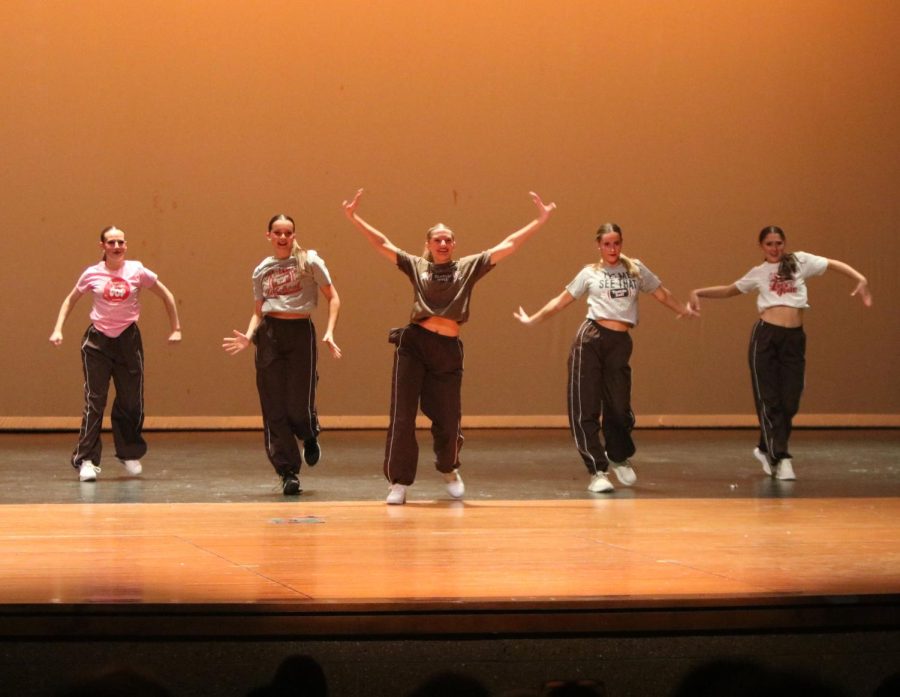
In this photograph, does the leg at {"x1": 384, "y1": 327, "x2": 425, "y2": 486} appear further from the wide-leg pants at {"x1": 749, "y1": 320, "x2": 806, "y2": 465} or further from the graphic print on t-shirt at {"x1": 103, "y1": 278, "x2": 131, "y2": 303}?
the wide-leg pants at {"x1": 749, "y1": 320, "x2": 806, "y2": 465}

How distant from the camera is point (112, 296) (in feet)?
22.6

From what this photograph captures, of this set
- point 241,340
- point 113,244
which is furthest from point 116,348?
point 241,340

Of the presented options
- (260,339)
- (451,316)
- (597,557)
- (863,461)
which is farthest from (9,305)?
(597,557)

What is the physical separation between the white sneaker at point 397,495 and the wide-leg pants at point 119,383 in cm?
185

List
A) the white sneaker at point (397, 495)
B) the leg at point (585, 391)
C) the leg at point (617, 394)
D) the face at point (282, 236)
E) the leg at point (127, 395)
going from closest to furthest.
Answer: the white sneaker at point (397, 495) → the face at point (282, 236) → the leg at point (585, 391) → the leg at point (617, 394) → the leg at point (127, 395)

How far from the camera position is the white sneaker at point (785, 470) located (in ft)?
22.4

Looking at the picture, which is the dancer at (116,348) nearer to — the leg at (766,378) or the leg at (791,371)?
the leg at (766,378)

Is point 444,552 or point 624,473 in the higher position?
point 444,552

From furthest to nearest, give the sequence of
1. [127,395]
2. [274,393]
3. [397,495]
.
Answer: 1. [127,395]
2. [274,393]
3. [397,495]

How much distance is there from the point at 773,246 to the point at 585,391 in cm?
141

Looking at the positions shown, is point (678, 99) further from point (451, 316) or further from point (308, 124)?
point (451, 316)

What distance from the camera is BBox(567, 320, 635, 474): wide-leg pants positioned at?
6.67 metres

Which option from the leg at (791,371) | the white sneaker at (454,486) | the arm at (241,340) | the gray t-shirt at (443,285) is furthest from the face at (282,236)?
the leg at (791,371)

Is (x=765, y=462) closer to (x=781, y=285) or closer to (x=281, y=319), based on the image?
(x=781, y=285)
